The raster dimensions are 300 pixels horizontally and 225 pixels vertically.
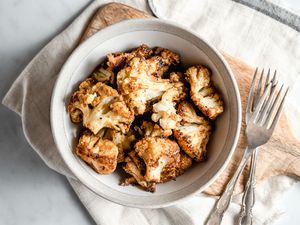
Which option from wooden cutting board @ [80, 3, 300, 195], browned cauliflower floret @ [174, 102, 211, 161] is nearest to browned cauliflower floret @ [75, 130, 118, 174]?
browned cauliflower floret @ [174, 102, 211, 161]

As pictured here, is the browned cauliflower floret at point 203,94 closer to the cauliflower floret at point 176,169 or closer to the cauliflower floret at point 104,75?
the cauliflower floret at point 176,169

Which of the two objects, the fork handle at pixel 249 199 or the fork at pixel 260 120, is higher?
the fork at pixel 260 120

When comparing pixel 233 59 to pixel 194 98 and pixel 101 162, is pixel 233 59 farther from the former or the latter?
pixel 101 162

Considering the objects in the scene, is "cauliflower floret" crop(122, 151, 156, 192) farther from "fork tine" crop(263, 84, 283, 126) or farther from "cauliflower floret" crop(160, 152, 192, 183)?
"fork tine" crop(263, 84, 283, 126)

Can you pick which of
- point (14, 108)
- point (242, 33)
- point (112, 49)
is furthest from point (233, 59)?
point (14, 108)

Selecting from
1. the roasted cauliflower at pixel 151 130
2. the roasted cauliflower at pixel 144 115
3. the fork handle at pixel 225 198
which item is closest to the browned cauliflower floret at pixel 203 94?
the roasted cauliflower at pixel 144 115

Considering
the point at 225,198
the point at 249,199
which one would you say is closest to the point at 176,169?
the point at 225,198

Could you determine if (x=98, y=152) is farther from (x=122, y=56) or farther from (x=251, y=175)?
(x=251, y=175)
